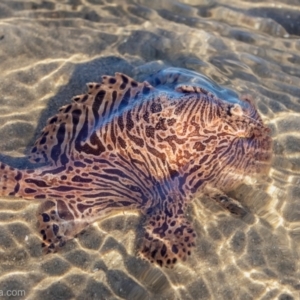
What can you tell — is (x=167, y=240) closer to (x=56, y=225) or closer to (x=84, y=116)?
(x=56, y=225)

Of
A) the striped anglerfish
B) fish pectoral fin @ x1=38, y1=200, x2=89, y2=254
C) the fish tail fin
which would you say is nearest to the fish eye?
the striped anglerfish

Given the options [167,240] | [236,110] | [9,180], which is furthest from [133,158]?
[9,180]

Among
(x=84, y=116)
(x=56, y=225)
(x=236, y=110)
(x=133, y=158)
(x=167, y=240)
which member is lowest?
(x=56, y=225)

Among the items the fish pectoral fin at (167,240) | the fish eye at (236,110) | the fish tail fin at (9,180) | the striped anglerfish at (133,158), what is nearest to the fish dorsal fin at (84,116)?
the striped anglerfish at (133,158)

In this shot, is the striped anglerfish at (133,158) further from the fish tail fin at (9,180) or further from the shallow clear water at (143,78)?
the shallow clear water at (143,78)

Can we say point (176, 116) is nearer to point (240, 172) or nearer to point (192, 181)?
point (192, 181)

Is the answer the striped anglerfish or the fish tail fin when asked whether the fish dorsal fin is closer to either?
the striped anglerfish

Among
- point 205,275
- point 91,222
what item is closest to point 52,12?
point 91,222
